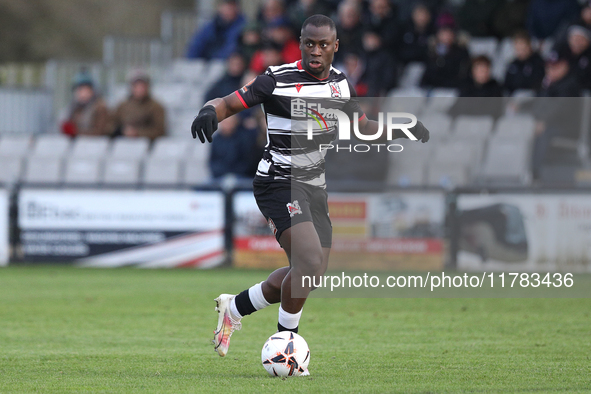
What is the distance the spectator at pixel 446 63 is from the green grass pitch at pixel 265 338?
5085 millimetres

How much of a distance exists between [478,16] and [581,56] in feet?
10.9

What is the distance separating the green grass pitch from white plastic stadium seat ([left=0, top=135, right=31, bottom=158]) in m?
4.93

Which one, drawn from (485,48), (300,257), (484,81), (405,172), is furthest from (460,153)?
(300,257)

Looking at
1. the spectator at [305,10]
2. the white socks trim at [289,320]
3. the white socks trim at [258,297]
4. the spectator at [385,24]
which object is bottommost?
the white socks trim at [289,320]

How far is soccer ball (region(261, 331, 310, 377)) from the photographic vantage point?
17.1ft

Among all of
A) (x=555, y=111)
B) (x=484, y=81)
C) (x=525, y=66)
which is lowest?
(x=555, y=111)

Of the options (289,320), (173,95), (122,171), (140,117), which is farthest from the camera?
(173,95)

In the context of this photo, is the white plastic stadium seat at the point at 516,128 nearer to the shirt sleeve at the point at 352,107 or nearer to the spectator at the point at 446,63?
the spectator at the point at 446,63

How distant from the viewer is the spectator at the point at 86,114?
50.2 ft

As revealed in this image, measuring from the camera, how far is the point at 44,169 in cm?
1453

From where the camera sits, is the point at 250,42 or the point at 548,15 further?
the point at 250,42

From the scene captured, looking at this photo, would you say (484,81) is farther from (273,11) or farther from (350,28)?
(273,11)

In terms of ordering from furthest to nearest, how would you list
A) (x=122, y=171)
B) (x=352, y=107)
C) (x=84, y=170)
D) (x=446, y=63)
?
1. (x=84, y=170)
2. (x=122, y=171)
3. (x=446, y=63)
4. (x=352, y=107)

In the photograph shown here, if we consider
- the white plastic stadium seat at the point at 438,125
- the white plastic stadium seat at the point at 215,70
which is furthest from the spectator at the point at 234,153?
the white plastic stadium seat at the point at 215,70
